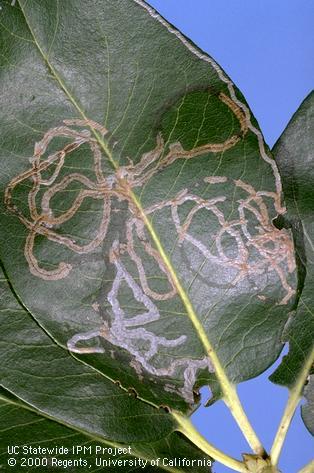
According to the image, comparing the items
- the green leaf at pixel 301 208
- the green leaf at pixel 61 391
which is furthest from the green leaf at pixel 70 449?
the green leaf at pixel 301 208

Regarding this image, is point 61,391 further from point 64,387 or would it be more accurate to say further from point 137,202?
point 137,202

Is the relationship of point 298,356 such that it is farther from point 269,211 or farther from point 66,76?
point 66,76

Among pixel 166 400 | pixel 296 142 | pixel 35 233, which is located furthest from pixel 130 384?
pixel 296 142

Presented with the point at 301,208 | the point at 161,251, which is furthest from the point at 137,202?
the point at 301,208

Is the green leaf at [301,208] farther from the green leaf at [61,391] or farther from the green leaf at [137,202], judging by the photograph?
the green leaf at [61,391]

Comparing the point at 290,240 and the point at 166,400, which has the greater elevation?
the point at 290,240
